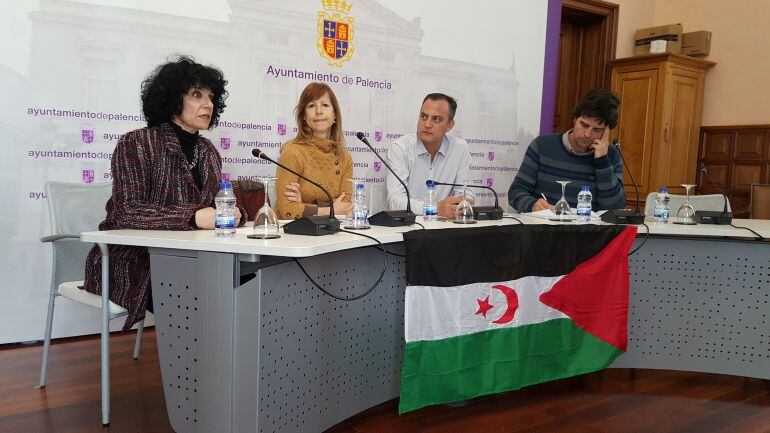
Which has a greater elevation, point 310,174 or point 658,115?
point 658,115

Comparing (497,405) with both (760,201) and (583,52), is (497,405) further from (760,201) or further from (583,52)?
(583,52)

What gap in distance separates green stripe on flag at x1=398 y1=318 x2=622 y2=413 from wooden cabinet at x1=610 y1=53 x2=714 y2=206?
11.5 feet

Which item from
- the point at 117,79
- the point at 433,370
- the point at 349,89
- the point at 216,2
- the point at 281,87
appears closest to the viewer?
the point at 433,370

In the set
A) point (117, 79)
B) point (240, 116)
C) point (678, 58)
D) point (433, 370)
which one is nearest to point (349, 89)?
point (240, 116)

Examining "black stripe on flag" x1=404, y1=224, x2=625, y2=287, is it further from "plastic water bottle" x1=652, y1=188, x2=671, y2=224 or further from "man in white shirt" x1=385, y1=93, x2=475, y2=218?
"man in white shirt" x1=385, y1=93, x2=475, y2=218

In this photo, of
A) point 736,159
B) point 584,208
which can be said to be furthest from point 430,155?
point 736,159

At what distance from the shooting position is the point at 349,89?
13.1 feet

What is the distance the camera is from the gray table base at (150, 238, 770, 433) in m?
1.71

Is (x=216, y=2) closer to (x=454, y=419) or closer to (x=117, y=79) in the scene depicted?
(x=117, y=79)

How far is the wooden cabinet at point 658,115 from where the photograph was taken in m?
5.52

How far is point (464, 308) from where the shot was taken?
2188mm

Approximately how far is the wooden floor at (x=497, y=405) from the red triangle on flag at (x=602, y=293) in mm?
277

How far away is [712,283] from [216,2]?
2.88 metres

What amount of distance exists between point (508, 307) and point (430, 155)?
1.32 meters
